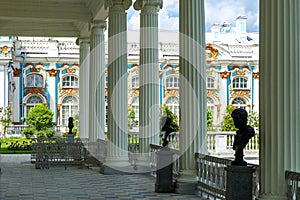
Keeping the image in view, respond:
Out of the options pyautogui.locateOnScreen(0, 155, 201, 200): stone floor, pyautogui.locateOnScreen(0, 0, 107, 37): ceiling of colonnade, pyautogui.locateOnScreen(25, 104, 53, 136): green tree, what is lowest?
pyautogui.locateOnScreen(0, 155, 201, 200): stone floor

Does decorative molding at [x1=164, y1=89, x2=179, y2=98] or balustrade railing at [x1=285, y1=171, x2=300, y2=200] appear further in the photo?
decorative molding at [x1=164, y1=89, x2=179, y2=98]

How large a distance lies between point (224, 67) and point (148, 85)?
108 ft

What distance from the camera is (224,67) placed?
47156mm

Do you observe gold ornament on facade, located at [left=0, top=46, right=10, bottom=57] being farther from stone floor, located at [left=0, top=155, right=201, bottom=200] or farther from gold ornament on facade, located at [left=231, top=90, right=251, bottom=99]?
stone floor, located at [left=0, top=155, right=201, bottom=200]

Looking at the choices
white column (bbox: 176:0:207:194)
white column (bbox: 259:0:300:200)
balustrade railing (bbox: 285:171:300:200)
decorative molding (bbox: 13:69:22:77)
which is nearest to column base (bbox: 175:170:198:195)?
white column (bbox: 176:0:207:194)

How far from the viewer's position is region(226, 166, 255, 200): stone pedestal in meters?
7.61

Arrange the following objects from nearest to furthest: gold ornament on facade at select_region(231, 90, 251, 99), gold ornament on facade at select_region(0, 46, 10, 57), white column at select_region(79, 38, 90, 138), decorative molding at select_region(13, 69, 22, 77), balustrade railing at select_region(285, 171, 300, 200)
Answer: balustrade railing at select_region(285, 171, 300, 200), white column at select_region(79, 38, 90, 138), gold ornament on facade at select_region(0, 46, 10, 57), decorative molding at select_region(13, 69, 22, 77), gold ornament on facade at select_region(231, 90, 251, 99)

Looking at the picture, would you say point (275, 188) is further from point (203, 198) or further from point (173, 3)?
point (173, 3)

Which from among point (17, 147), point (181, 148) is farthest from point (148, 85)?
point (17, 147)

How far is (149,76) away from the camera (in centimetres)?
1496

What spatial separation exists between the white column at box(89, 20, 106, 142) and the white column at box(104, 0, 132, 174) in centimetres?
388

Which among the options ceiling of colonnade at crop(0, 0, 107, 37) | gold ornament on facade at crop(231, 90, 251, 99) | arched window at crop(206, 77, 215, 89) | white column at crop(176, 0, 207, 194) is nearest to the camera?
white column at crop(176, 0, 207, 194)

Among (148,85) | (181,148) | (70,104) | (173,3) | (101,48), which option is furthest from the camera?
(173,3)

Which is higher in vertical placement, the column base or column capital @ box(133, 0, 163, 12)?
column capital @ box(133, 0, 163, 12)
